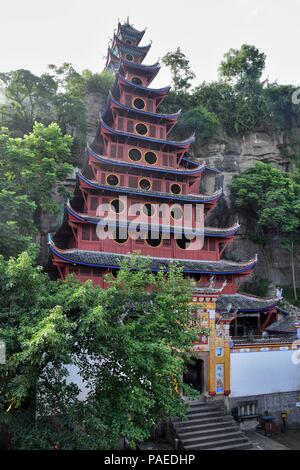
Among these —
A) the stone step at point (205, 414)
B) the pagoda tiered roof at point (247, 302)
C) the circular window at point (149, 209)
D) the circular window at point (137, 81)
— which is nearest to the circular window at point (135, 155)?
the circular window at point (149, 209)

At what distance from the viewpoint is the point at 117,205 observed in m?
21.0

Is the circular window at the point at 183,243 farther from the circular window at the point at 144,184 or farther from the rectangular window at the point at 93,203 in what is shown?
the rectangular window at the point at 93,203

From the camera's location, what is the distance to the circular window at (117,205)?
818 inches

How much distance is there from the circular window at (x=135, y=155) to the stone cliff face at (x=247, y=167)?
419 inches

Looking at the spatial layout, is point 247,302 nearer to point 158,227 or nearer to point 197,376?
point 158,227

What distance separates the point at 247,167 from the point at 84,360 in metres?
28.7

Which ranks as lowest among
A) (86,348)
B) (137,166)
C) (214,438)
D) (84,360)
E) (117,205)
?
(214,438)

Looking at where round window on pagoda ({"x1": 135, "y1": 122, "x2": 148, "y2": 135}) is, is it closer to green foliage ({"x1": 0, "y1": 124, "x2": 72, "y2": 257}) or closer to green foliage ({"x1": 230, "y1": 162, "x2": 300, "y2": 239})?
green foliage ({"x1": 0, "y1": 124, "x2": 72, "y2": 257})

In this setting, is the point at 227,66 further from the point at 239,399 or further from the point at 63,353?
the point at 63,353

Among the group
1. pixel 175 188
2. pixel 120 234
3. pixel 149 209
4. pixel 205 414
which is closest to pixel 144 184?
pixel 149 209

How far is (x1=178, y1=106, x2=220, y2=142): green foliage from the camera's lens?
107ft

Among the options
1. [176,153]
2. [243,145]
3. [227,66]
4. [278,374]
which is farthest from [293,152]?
[278,374]

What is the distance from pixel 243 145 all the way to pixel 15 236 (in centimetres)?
2564

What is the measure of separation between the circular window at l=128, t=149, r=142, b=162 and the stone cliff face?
1064 cm
